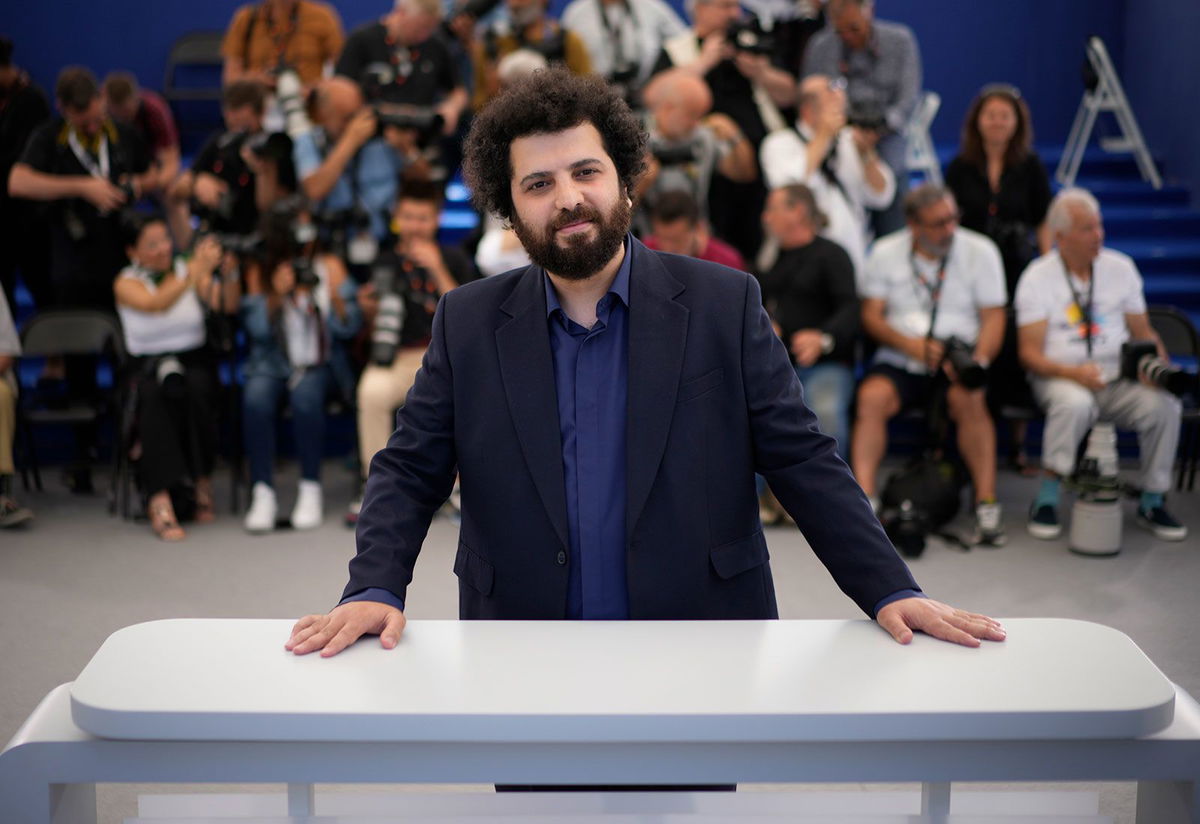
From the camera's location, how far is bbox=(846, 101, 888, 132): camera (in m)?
5.39

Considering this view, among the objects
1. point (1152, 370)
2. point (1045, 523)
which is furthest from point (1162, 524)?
point (1152, 370)

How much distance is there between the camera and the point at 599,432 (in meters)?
1.83

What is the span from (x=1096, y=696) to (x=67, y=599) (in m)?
3.61

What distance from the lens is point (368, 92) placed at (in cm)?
582

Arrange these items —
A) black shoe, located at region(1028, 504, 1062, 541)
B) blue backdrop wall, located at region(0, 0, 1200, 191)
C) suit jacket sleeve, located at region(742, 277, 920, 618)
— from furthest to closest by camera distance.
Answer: blue backdrop wall, located at region(0, 0, 1200, 191)
black shoe, located at region(1028, 504, 1062, 541)
suit jacket sleeve, located at region(742, 277, 920, 618)

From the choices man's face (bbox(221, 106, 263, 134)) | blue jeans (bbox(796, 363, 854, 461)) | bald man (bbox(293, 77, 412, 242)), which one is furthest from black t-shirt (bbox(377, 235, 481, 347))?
blue jeans (bbox(796, 363, 854, 461))

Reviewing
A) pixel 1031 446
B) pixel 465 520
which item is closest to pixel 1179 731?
pixel 465 520

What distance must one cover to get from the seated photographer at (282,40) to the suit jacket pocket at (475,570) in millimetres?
4729

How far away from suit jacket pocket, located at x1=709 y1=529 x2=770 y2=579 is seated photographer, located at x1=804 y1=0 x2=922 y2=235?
160 inches

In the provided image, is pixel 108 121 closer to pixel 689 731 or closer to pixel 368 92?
pixel 368 92

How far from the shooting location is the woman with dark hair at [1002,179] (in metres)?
5.56

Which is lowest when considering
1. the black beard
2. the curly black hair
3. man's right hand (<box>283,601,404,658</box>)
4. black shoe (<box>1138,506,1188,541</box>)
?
black shoe (<box>1138,506,1188,541</box>)

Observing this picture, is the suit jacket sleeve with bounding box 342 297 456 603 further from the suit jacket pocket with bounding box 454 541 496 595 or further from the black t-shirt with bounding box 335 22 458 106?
the black t-shirt with bounding box 335 22 458 106

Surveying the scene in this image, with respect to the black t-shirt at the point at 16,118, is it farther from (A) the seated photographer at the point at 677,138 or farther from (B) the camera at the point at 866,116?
(B) the camera at the point at 866,116
